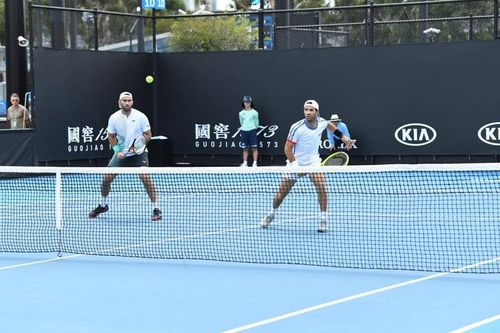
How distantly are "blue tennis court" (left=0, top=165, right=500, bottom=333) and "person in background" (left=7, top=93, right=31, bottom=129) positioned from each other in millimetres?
4741

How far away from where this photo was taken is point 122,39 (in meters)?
24.1

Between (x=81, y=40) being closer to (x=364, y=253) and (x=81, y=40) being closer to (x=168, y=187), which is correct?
(x=168, y=187)

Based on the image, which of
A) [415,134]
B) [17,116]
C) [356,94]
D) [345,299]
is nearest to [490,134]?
[415,134]

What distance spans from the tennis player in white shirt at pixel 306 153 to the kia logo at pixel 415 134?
8211mm

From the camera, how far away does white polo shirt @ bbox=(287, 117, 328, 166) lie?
→ 10.8 meters

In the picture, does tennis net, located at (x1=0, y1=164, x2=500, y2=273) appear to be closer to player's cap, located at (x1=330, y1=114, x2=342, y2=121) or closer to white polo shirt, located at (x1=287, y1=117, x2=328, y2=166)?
white polo shirt, located at (x1=287, y1=117, x2=328, y2=166)

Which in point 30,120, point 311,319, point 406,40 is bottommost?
point 311,319

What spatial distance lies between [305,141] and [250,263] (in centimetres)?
235

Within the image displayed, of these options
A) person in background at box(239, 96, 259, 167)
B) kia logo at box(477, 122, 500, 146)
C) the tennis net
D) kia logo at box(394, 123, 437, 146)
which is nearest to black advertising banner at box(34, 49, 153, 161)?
person in background at box(239, 96, 259, 167)

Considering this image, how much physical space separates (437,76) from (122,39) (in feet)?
29.1

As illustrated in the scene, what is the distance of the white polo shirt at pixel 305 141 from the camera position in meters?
10.8

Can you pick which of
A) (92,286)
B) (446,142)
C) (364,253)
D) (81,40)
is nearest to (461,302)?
(364,253)

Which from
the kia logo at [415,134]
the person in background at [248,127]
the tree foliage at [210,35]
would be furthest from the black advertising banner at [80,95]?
the kia logo at [415,134]

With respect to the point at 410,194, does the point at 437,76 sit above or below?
above
